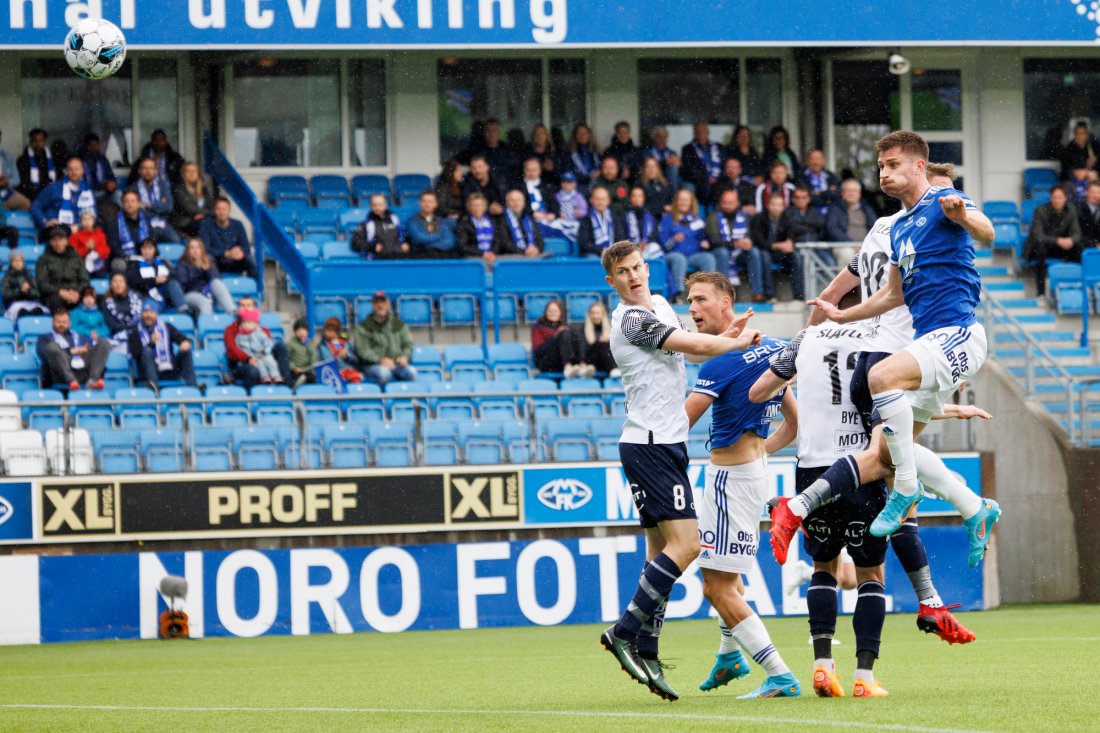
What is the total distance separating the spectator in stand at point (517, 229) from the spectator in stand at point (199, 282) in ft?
11.1

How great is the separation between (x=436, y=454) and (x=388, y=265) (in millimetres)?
A: 3718

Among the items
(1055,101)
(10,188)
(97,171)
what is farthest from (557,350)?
Answer: (1055,101)

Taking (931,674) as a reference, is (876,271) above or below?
above

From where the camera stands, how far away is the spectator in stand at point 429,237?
19062 millimetres

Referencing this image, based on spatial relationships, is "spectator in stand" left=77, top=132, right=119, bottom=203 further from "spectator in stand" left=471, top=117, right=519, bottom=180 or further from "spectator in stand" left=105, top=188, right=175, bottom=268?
"spectator in stand" left=471, top=117, right=519, bottom=180

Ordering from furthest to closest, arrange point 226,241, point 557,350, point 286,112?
point 286,112, point 226,241, point 557,350

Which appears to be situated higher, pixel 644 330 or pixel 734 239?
pixel 734 239

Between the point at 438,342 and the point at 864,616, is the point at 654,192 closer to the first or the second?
the point at 438,342

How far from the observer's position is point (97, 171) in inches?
757

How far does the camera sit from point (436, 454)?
1530 centimetres

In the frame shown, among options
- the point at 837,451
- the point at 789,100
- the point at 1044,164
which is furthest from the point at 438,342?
the point at 837,451

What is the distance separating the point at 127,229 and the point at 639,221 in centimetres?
588

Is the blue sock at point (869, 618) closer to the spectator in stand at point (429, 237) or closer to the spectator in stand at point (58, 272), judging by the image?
the spectator in stand at point (58, 272)

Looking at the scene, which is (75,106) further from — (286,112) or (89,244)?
(89,244)
